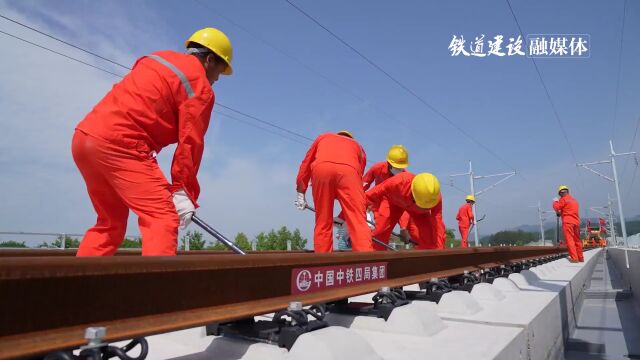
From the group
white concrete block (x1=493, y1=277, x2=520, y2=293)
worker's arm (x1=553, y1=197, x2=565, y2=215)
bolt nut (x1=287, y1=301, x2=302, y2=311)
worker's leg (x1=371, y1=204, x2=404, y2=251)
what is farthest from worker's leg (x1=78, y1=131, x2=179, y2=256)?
worker's arm (x1=553, y1=197, x2=565, y2=215)

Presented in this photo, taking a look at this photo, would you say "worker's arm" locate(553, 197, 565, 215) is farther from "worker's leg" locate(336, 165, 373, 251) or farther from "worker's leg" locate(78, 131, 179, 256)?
"worker's leg" locate(78, 131, 179, 256)

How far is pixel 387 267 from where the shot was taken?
120 inches

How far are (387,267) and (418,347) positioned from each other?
1.02 m

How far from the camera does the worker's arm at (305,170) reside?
4633 millimetres

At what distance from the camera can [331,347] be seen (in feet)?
5.16

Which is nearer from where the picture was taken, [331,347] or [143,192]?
[331,347]

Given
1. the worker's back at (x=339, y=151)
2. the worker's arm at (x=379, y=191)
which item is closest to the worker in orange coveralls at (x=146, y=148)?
the worker's back at (x=339, y=151)

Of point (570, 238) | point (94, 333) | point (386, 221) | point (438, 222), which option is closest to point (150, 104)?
point (94, 333)

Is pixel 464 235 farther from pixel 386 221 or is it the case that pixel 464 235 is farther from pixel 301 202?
pixel 301 202

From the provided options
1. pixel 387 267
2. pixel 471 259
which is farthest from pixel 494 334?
pixel 471 259

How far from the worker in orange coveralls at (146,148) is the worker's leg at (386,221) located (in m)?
3.84

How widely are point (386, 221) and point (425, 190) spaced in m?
0.96

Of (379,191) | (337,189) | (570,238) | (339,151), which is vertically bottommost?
(570,238)

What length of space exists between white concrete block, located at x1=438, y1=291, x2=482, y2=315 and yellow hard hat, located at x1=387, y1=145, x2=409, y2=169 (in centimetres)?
360
